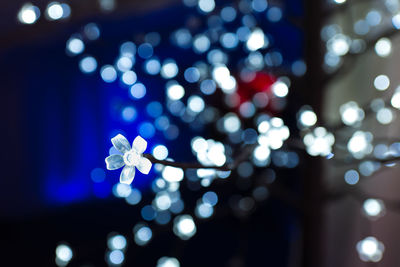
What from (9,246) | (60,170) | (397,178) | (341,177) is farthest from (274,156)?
(9,246)

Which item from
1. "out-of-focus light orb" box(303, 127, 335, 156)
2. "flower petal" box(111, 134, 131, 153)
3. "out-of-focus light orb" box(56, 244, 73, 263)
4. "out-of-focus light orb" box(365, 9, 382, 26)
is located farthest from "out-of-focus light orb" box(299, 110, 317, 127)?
"out-of-focus light orb" box(56, 244, 73, 263)

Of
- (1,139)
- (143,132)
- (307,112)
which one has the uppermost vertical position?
(1,139)

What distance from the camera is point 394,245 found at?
5.18ft

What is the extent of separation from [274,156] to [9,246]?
1533mm

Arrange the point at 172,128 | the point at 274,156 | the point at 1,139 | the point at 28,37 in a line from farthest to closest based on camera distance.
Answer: the point at 1,139
the point at 28,37
the point at 172,128
the point at 274,156

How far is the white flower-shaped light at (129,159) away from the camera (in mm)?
586

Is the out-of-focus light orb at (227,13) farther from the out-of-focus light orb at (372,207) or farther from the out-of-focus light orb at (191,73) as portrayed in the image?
the out-of-focus light orb at (372,207)

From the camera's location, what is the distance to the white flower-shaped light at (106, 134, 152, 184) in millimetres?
586

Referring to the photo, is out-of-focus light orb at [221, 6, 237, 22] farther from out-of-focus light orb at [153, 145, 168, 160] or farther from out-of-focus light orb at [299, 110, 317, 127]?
out-of-focus light orb at [153, 145, 168, 160]

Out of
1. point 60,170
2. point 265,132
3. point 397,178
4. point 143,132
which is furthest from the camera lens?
point 60,170

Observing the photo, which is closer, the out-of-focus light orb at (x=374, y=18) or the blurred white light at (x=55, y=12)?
the blurred white light at (x=55, y=12)

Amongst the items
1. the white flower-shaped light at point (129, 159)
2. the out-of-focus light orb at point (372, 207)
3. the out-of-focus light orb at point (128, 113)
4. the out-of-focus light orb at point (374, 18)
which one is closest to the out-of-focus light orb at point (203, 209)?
the out-of-focus light orb at point (128, 113)

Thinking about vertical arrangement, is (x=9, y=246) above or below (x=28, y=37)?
below

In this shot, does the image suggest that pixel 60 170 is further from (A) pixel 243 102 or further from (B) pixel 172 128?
(A) pixel 243 102
